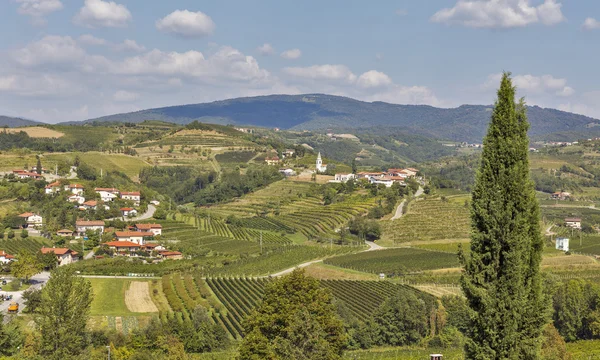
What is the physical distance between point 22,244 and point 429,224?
52175mm

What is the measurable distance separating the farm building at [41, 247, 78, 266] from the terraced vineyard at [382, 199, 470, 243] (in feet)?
130

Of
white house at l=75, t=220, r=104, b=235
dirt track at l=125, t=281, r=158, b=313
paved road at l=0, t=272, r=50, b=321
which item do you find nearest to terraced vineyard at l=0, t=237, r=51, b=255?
white house at l=75, t=220, r=104, b=235

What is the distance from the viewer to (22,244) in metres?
74.7

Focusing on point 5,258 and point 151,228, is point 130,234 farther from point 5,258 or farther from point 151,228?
point 5,258

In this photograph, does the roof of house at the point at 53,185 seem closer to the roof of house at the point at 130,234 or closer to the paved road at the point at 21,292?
the roof of house at the point at 130,234

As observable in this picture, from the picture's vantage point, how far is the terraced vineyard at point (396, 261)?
6756 centimetres

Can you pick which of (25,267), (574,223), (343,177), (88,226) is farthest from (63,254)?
(574,223)

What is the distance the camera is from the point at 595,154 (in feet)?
583

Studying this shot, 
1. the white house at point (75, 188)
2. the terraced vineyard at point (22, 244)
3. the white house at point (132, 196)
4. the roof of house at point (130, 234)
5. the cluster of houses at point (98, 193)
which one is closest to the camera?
the terraced vineyard at point (22, 244)

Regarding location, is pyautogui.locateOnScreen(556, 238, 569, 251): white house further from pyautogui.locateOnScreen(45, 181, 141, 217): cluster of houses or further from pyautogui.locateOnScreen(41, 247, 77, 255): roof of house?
pyautogui.locateOnScreen(45, 181, 141, 217): cluster of houses

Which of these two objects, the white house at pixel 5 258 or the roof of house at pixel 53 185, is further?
the roof of house at pixel 53 185

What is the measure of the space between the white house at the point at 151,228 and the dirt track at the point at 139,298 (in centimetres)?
1886

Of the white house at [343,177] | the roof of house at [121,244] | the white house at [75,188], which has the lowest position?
the roof of house at [121,244]

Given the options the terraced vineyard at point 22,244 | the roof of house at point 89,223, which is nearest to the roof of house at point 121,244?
the terraced vineyard at point 22,244
